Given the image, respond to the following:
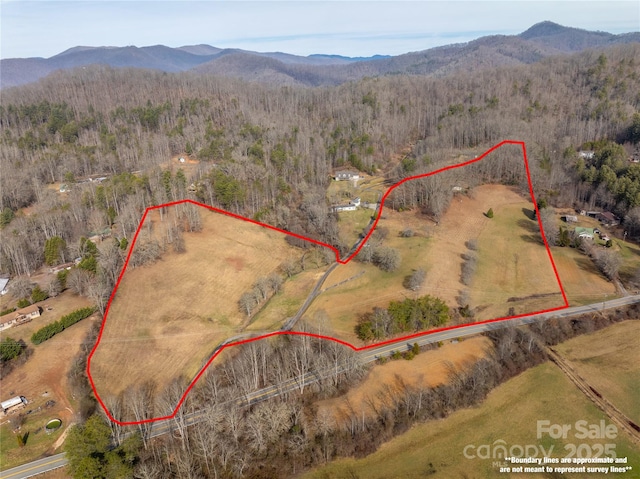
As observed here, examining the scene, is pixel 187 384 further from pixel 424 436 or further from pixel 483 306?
pixel 483 306

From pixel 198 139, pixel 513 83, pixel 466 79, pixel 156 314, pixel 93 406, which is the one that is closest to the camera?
pixel 93 406

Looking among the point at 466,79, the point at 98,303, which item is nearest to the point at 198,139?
the point at 98,303

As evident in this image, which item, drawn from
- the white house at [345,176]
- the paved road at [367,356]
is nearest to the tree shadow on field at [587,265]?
the paved road at [367,356]

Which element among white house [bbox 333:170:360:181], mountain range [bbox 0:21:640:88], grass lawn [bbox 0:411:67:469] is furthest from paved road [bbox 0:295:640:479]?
mountain range [bbox 0:21:640:88]

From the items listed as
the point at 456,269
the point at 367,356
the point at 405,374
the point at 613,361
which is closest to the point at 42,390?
the point at 367,356

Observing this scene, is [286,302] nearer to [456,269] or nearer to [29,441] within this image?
[456,269]

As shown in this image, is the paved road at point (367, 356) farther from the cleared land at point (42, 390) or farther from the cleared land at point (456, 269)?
the cleared land at point (456, 269)

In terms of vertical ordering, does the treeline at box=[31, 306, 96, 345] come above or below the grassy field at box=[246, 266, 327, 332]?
above

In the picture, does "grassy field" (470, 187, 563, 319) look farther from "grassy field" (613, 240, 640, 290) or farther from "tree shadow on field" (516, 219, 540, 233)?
"grassy field" (613, 240, 640, 290)
